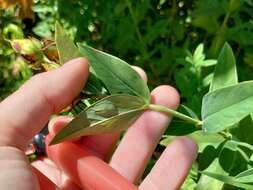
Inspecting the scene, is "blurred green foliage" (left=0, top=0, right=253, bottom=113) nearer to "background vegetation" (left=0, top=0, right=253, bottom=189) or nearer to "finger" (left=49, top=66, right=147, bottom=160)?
"background vegetation" (left=0, top=0, right=253, bottom=189)

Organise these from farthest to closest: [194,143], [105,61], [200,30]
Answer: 1. [200,30]
2. [194,143]
3. [105,61]

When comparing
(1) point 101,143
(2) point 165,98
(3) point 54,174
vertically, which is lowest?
(3) point 54,174

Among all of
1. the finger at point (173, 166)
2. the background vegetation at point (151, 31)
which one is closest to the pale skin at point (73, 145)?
the finger at point (173, 166)

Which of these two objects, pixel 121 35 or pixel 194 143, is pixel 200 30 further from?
pixel 194 143

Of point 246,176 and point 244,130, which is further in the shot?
point 244,130

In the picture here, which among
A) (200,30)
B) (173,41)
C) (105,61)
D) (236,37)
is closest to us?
(105,61)

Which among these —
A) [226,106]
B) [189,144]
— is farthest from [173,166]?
[226,106]

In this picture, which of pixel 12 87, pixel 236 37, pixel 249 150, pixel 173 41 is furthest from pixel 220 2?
pixel 12 87

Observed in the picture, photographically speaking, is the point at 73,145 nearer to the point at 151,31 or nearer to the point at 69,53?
the point at 69,53
